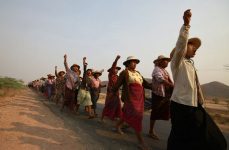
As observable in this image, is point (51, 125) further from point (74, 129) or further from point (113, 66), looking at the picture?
point (113, 66)

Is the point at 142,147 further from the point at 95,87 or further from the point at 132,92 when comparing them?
the point at 95,87

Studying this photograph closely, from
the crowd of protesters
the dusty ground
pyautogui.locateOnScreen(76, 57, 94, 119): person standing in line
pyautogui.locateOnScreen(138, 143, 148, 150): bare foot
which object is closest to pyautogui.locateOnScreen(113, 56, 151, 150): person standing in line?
the crowd of protesters

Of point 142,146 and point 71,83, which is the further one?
point 71,83

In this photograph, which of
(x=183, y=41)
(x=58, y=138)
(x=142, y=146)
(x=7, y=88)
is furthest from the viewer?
(x=7, y=88)

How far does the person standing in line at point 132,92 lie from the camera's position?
20.8ft

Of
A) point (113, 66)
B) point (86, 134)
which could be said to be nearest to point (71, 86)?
point (113, 66)

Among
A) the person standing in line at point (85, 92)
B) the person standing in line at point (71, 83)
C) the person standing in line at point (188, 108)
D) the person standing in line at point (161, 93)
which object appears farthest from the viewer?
the person standing in line at point (71, 83)

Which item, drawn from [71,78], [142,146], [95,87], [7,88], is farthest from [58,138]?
[7,88]

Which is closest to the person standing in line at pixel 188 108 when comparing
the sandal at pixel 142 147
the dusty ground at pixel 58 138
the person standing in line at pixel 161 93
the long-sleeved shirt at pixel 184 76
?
the long-sleeved shirt at pixel 184 76

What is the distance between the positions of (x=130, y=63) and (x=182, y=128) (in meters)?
2.94

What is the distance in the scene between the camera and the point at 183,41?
4176 mm

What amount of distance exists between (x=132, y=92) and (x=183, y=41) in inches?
107

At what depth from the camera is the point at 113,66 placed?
28.0 feet

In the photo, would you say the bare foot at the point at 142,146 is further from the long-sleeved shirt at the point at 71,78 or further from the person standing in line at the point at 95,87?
the long-sleeved shirt at the point at 71,78
